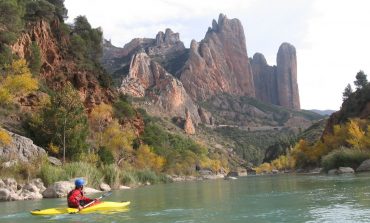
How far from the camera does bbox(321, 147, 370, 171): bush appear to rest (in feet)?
194

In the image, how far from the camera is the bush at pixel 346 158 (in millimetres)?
59125

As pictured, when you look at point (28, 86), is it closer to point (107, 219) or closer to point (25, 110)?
point (25, 110)

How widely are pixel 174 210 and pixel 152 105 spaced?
162m

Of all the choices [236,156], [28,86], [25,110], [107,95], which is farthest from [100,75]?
[236,156]

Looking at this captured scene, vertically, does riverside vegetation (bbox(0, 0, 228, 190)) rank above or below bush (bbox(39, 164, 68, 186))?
above

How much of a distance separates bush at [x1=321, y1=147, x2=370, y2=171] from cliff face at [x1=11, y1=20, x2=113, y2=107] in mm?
33030

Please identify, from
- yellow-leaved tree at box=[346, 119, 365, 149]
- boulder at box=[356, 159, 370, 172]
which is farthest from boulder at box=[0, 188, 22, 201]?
yellow-leaved tree at box=[346, 119, 365, 149]

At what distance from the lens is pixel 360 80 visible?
96.4 metres

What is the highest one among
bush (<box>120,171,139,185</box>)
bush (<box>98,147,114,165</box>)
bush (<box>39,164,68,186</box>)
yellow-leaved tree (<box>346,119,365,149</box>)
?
yellow-leaved tree (<box>346,119,365,149</box>)

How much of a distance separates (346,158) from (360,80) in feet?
137

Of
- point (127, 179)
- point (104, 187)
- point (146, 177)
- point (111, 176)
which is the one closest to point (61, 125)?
point (127, 179)

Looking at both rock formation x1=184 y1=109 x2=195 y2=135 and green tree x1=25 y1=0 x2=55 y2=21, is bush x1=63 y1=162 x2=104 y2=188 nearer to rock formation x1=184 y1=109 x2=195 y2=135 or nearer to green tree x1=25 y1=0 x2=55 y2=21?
green tree x1=25 y1=0 x2=55 y2=21

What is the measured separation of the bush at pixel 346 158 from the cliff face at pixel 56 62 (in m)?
33.0

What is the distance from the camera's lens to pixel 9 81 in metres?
39.0
